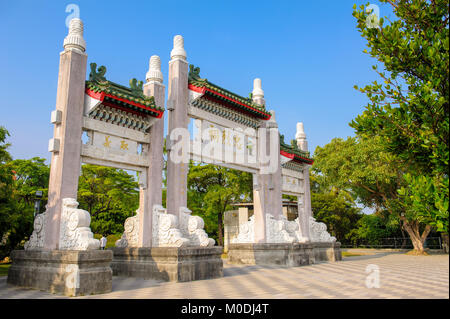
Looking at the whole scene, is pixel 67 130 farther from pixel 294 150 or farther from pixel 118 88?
pixel 294 150

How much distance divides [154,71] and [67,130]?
13.9 ft

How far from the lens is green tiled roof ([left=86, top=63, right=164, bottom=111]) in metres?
11.1

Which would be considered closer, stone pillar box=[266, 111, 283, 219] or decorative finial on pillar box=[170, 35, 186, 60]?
decorative finial on pillar box=[170, 35, 186, 60]

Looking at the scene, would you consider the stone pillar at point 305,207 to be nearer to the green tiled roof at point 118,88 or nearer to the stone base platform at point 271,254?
the stone base platform at point 271,254

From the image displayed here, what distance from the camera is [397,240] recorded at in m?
36.8

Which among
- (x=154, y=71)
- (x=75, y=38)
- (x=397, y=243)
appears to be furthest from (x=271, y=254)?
(x=397, y=243)

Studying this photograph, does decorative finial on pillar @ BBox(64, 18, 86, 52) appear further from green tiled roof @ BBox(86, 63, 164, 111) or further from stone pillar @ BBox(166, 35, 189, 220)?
stone pillar @ BBox(166, 35, 189, 220)

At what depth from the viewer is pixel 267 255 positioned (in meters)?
16.5

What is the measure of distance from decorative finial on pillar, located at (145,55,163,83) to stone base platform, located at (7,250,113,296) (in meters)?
6.74

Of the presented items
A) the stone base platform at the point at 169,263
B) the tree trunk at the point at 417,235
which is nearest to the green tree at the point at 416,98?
the stone base platform at the point at 169,263

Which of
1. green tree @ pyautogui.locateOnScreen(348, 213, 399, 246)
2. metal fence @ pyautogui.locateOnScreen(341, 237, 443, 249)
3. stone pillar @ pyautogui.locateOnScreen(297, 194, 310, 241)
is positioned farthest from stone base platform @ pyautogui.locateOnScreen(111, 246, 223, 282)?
metal fence @ pyautogui.locateOnScreen(341, 237, 443, 249)

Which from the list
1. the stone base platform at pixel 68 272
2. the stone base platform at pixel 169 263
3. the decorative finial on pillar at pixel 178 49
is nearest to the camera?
the stone base platform at pixel 68 272

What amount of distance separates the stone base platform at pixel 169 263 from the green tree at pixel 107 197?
1448cm

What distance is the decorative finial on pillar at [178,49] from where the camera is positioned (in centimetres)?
1403
